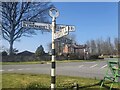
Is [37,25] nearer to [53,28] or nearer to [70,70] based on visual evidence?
[53,28]

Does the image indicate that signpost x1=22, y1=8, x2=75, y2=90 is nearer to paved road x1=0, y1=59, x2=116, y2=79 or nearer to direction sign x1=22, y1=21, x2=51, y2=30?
direction sign x1=22, y1=21, x2=51, y2=30

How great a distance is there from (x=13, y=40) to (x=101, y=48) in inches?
1791

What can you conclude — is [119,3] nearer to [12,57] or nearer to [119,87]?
[119,87]

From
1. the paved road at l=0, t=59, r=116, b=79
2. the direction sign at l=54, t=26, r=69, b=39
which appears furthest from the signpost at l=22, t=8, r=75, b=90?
the paved road at l=0, t=59, r=116, b=79

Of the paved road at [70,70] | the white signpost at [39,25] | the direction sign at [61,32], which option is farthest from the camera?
the paved road at [70,70]

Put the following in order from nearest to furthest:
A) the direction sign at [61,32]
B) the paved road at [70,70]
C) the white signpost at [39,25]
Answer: the direction sign at [61,32]
the white signpost at [39,25]
the paved road at [70,70]

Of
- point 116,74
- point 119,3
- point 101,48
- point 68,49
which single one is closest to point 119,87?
point 116,74

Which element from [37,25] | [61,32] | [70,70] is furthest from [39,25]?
[70,70]

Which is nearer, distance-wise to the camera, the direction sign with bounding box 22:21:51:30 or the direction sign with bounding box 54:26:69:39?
the direction sign with bounding box 54:26:69:39

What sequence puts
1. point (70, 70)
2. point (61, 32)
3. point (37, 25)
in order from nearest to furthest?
point (61, 32) → point (37, 25) → point (70, 70)

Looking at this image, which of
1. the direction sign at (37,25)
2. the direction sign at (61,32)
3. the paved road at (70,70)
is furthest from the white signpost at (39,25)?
the paved road at (70,70)

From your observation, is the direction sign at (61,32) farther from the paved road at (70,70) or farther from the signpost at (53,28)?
the paved road at (70,70)

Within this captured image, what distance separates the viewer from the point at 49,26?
23.3 feet

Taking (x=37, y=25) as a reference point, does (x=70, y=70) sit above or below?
below
